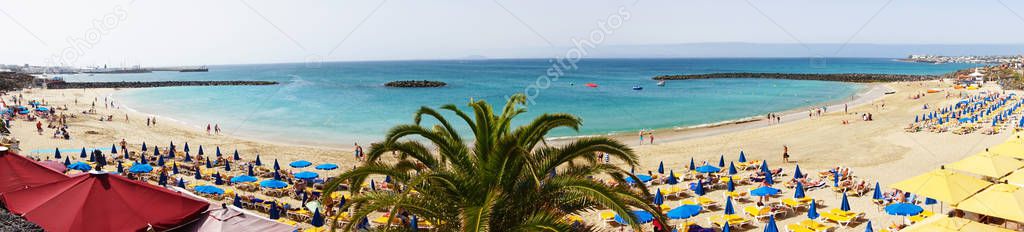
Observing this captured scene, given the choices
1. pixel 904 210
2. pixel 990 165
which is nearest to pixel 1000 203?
pixel 904 210

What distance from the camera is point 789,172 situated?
72.0 ft

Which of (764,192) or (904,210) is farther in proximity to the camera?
(764,192)

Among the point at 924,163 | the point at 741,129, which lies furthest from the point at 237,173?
the point at 741,129

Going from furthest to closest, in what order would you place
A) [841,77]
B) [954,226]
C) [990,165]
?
[841,77], [990,165], [954,226]

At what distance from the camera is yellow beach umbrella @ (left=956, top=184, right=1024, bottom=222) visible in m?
11.1

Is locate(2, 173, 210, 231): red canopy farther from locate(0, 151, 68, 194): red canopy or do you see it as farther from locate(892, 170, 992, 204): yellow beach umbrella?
locate(892, 170, 992, 204): yellow beach umbrella

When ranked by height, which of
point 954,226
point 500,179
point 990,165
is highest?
point 500,179


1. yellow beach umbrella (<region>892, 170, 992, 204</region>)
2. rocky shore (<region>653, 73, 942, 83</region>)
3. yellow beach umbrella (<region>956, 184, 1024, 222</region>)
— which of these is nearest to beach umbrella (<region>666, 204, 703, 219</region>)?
yellow beach umbrella (<region>892, 170, 992, 204</region>)

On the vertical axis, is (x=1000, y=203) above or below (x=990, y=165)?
below

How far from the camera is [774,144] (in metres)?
30.1

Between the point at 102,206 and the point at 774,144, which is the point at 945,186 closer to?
the point at 102,206

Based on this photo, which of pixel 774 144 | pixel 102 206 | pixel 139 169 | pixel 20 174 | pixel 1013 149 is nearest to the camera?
pixel 102 206

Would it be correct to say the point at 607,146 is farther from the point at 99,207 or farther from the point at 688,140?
the point at 688,140

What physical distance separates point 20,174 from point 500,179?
11.5m
